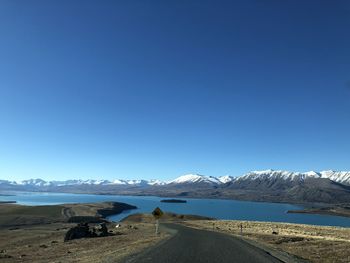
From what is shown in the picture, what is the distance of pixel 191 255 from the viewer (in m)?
21.2

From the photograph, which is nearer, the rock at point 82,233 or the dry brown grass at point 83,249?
the dry brown grass at point 83,249

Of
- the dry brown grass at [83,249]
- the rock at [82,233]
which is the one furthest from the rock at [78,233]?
the dry brown grass at [83,249]

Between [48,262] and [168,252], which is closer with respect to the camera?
[168,252]

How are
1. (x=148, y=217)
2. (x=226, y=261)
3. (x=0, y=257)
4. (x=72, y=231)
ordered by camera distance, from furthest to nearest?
(x=148, y=217)
(x=72, y=231)
(x=0, y=257)
(x=226, y=261)

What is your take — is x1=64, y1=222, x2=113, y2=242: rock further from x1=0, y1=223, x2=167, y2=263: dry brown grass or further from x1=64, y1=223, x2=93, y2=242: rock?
x1=0, y1=223, x2=167, y2=263: dry brown grass

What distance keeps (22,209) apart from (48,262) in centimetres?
15988

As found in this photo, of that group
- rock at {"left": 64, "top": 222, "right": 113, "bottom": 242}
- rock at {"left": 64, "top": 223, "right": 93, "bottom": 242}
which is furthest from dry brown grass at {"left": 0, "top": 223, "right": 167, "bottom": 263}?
rock at {"left": 64, "top": 222, "right": 113, "bottom": 242}

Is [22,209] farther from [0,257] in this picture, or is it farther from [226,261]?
[226,261]

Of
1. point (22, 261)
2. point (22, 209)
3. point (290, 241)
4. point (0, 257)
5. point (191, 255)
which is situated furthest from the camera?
point (22, 209)

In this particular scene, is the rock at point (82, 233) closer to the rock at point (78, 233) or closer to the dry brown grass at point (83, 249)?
the rock at point (78, 233)

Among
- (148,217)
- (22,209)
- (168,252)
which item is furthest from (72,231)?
(22,209)

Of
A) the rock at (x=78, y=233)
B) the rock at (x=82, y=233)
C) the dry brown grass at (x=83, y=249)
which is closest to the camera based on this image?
the dry brown grass at (x=83, y=249)

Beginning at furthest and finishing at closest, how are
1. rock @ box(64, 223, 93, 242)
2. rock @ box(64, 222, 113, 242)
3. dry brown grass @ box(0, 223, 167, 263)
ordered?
rock @ box(64, 222, 113, 242), rock @ box(64, 223, 93, 242), dry brown grass @ box(0, 223, 167, 263)

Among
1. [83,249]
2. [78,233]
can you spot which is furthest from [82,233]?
[83,249]
